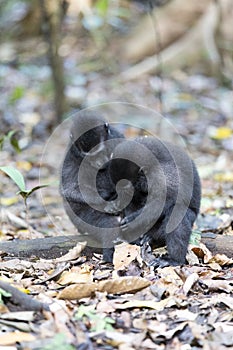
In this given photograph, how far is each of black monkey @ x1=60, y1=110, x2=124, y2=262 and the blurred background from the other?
3.76m

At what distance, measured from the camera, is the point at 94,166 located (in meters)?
6.65

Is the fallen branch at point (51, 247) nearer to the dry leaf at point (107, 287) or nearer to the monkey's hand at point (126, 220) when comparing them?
the monkey's hand at point (126, 220)

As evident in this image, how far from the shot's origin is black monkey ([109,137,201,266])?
5996 mm

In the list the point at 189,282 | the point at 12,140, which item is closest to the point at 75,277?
the point at 189,282

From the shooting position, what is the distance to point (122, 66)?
14.8 metres

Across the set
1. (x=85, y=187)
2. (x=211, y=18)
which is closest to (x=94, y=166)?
(x=85, y=187)

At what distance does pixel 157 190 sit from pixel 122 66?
9086 millimetres

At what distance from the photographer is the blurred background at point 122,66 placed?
37.5 feet

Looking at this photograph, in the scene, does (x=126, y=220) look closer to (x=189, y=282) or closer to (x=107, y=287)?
(x=189, y=282)

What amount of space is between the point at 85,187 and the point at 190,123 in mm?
6070

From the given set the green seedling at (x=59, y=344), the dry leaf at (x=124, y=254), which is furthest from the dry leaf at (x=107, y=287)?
the green seedling at (x=59, y=344)

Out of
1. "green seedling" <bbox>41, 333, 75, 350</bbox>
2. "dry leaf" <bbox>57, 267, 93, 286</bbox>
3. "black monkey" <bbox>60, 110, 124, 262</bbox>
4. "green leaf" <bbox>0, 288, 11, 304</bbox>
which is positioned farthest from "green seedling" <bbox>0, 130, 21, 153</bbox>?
"green seedling" <bbox>41, 333, 75, 350</bbox>

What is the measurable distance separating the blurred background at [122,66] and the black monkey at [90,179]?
3.76m

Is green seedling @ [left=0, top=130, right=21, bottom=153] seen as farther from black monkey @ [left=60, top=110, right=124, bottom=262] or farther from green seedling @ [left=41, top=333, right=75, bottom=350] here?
green seedling @ [left=41, top=333, right=75, bottom=350]
